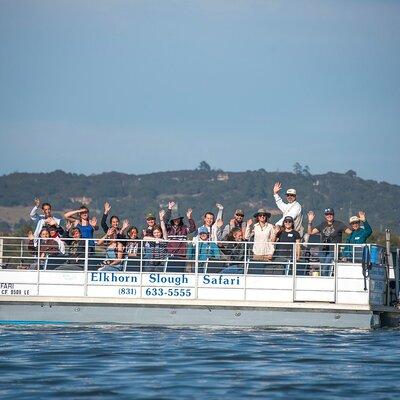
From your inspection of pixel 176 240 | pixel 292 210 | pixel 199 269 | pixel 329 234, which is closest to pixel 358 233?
pixel 329 234

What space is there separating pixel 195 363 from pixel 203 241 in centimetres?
453

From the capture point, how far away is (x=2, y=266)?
84.3 feet

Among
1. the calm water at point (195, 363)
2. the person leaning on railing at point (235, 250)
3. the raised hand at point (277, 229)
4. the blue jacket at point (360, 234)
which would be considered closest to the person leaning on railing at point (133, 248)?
the calm water at point (195, 363)

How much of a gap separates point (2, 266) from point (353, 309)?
7308 mm

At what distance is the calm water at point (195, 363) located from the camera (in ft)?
55.9

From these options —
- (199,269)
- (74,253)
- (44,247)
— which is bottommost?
(199,269)

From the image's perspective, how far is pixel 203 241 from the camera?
77.9ft

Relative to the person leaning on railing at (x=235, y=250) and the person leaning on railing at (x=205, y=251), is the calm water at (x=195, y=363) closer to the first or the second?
the person leaning on railing at (x=235, y=250)

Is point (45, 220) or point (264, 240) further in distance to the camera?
point (45, 220)

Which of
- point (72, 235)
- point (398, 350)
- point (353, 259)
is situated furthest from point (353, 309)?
point (72, 235)

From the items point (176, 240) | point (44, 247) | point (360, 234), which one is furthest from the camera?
point (44, 247)

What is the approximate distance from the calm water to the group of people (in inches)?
56.5

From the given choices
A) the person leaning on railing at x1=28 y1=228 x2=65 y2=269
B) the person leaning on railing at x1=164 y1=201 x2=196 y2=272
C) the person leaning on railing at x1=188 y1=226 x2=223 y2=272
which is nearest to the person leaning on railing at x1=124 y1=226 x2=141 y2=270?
the person leaning on railing at x1=164 y1=201 x2=196 y2=272

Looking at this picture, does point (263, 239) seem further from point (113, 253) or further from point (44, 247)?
point (44, 247)
